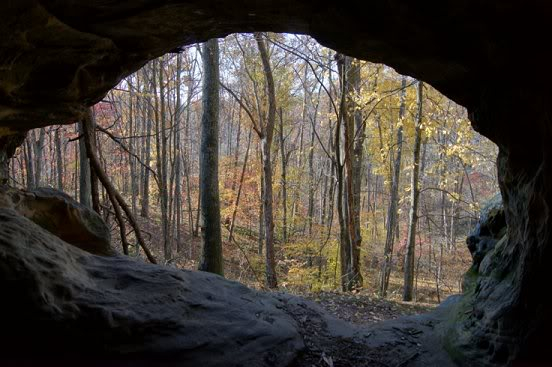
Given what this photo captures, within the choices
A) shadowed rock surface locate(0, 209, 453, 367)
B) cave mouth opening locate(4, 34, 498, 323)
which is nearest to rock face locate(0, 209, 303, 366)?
shadowed rock surface locate(0, 209, 453, 367)

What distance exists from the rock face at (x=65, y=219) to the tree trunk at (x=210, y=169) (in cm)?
264

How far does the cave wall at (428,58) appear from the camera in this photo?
3.17 meters

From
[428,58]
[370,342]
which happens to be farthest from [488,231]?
[428,58]

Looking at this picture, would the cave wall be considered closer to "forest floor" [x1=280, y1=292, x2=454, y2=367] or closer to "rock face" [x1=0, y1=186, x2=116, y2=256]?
"forest floor" [x1=280, y1=292, x2=454, y2=367]

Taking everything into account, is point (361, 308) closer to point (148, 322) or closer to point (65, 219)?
point (148, 322)

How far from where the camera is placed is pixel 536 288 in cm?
341

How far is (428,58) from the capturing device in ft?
12.3

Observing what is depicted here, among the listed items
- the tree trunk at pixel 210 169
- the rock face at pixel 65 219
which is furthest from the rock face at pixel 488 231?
the rock face at pixel 65 219

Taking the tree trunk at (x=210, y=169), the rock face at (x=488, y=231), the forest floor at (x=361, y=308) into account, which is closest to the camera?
the rock face at (x=488, y=231)

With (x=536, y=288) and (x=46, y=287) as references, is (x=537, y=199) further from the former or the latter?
(x=46, y=287)

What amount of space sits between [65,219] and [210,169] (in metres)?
3.14

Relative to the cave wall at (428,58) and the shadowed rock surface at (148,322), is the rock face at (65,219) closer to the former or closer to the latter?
the shadowed rock surface at (148,322)

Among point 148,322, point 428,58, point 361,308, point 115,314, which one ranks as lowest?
point 361,308

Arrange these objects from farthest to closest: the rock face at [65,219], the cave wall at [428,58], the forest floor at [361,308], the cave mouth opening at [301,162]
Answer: the cave mouth opening at [301,162], the forest floor at [361,308], the rock face at [65,219], the cave wall at [428,58]
